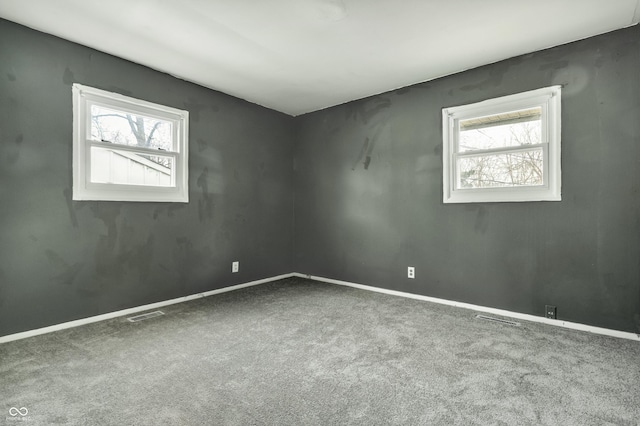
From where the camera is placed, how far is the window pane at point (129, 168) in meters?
3.05

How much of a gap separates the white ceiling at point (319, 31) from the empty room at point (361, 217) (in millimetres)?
26

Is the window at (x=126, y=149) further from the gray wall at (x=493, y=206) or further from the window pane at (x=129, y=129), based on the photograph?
the gray wall at (x=493, y=206)

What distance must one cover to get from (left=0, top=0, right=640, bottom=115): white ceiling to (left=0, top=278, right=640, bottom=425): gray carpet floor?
251 cm

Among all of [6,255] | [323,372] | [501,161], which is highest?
[501,161]

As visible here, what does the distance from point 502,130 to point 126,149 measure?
149 inches

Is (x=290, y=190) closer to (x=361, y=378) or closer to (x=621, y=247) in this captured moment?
(x=361, y=378)

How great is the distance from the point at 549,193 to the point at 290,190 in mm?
3334

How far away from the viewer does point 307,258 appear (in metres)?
4.96

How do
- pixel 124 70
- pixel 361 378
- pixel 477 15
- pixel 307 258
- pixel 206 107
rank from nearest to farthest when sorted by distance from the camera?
pixel 361 378, pixel 477 15, pixel 124 70, pixel 206 107, pixel 307 258

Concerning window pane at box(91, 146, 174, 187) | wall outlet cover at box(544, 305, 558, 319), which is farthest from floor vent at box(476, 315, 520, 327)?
window pane at box(91, 146, 174, 187)

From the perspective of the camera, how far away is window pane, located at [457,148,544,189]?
3.09 meters

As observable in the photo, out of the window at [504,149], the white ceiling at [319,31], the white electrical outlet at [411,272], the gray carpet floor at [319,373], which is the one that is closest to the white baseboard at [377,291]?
the gray carpet floor at [319,373]

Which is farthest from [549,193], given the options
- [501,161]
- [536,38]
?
[536,38]

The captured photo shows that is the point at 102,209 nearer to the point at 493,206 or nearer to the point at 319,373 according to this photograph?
the point at 319,373
